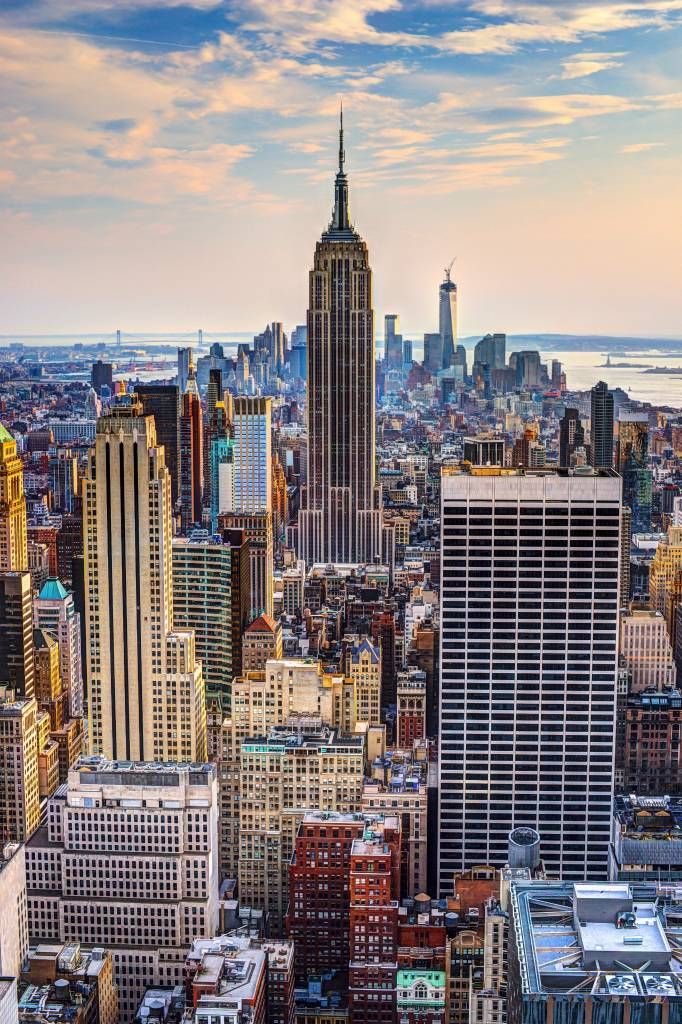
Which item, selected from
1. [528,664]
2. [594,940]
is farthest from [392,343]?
[594,940]

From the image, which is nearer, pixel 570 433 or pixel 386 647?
pixel 570 433

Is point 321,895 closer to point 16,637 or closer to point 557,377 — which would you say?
point 16,637

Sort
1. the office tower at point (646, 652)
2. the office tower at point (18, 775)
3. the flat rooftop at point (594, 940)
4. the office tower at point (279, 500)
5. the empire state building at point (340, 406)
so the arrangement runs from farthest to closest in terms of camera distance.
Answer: the empire state building at point (340, 406) → the office tower at point (279, 500) → the office tower at point (646, 652) → the office tower at point (18, 775) → the flat rooftop at point (594, 940)

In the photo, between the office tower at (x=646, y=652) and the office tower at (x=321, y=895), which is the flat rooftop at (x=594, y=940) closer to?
the office tower at (x=321, y=895)

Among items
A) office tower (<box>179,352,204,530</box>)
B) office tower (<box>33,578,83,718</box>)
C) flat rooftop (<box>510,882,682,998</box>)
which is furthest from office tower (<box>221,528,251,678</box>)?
flat rooftop (<box>510,882,682,998</box>)

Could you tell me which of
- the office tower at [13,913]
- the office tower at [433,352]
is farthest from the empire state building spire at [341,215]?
the office tower at [13,913]

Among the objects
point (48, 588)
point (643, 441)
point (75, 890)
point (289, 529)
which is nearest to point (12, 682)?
point (48, 588)

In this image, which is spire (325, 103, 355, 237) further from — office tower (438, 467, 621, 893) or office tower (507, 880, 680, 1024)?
office tower (507, 880, 680, 1024)
